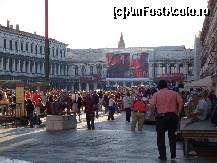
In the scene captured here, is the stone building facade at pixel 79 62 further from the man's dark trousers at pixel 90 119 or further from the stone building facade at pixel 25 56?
the man's dark trousers at pixel 90 119

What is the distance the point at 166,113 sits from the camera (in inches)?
Answer: 472

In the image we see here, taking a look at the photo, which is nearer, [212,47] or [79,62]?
[212,47]

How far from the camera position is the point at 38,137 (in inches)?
752

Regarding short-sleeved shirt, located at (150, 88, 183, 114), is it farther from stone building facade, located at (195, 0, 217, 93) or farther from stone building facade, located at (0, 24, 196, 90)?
stone building facade, located at (0, 24, 196, 90)

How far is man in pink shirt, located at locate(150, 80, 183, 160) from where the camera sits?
12.0 m

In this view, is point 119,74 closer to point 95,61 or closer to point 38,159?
point 95,61

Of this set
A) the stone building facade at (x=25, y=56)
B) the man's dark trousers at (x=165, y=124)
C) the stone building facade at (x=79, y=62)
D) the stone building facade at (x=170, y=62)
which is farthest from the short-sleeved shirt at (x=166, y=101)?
the stone building facade at (x=170, y=62)

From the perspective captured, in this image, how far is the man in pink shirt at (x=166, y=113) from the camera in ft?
39.4

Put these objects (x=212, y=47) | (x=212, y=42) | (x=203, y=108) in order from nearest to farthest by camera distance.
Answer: (x=203, y=108)
(x=212, y=47)
(x=212, y=42)

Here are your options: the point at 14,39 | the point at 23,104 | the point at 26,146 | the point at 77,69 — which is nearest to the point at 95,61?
the point at 77,69

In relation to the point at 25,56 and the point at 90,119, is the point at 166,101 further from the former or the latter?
the point at 25,56

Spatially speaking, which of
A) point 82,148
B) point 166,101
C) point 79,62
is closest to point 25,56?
point 79,62

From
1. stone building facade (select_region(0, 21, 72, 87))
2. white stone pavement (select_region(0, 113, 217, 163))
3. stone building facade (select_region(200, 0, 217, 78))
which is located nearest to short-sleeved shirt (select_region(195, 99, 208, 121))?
white stone pavement (select_region(0, 113, 217, 163))

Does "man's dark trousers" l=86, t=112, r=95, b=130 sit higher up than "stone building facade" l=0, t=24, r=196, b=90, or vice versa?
"stone building facade" l=0, t=24, r=196, b=90
